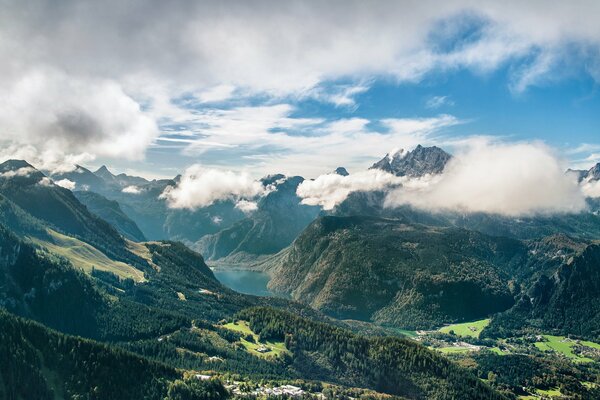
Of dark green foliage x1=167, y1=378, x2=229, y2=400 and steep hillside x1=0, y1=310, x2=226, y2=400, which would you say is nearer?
steep hillside x1=0, y1=310, x2=226, y2=400

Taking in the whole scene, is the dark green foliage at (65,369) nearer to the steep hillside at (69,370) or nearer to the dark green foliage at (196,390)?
the steep hillside at (69,370)

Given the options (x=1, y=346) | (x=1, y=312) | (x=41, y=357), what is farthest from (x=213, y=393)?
(x=1, y=312)

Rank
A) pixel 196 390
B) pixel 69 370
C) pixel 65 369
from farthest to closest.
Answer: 1. pixel 196 390
2. pixel 69 370
3. pixel 65 369

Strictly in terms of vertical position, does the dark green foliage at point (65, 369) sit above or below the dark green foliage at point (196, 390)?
above

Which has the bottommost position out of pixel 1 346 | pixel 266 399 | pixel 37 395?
pixel 266 399

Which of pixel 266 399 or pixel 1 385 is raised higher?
pixel 1 385

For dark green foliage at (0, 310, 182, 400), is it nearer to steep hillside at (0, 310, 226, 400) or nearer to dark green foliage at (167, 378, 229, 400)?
steep hillside at (0, 310, 226, 400)

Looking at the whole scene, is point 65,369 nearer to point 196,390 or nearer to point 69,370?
point 69,370

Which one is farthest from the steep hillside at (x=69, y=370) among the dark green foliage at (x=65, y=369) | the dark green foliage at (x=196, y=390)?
the dark green foliage at (x=196, y=390)

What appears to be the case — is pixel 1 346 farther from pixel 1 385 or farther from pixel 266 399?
pixel 266 399

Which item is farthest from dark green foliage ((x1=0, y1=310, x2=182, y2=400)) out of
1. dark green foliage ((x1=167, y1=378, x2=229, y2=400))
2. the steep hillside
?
dark green foliage ((x1=167, y1=378, x2=229, y2=400))

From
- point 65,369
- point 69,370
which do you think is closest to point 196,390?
point 69,370
